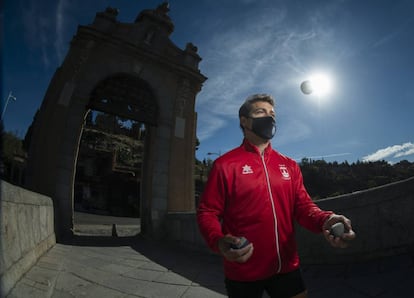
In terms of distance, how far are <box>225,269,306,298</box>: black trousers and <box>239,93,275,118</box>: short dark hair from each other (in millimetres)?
994

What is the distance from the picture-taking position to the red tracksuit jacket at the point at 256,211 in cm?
→ 120

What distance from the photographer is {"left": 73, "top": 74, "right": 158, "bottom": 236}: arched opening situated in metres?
9.26

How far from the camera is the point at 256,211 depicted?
1.25 meters

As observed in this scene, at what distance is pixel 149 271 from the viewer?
399cm

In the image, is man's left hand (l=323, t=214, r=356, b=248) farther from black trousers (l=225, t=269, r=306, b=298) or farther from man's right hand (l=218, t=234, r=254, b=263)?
man's right hand (l=218, t=234, r=254, b=263)

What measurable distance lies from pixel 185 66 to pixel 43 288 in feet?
32.5

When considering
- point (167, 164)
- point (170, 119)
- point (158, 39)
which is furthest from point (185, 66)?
point (167, 164)

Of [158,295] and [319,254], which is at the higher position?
A: [319,254]

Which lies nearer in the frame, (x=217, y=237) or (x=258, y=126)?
(x=217, y=237)

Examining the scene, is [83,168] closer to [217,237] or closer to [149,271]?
[149,271]

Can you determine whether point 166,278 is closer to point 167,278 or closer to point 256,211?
point 167,278

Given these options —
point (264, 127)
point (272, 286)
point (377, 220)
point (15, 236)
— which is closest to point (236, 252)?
point (272, 286)

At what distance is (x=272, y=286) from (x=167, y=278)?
9.60 ft

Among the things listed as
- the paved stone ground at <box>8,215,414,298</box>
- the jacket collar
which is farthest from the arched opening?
the jacket collar
